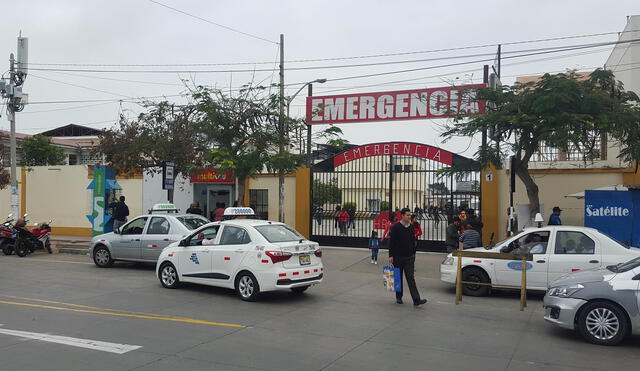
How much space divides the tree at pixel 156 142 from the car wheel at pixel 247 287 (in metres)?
9.39

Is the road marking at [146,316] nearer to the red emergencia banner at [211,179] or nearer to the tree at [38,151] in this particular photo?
the red emergencia banner at [211,179]

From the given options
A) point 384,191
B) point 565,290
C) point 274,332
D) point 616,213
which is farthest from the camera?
point 384,191

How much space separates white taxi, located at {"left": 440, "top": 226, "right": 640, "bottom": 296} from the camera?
1122 centimetres

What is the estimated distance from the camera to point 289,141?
19.6 meters

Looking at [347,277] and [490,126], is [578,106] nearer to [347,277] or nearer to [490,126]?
[490,126]

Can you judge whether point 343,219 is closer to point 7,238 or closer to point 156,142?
point 156,142

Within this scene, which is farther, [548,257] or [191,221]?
[191,221]

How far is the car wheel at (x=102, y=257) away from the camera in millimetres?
15988

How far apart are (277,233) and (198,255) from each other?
1808 mm

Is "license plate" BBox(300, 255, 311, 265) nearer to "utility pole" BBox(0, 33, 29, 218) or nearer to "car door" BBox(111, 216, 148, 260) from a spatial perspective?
"car door" BBox(111, 216, 148, 260)

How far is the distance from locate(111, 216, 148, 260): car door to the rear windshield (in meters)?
5.42

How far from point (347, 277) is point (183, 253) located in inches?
182

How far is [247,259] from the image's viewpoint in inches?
430

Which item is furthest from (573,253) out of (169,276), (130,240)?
(130,240)
